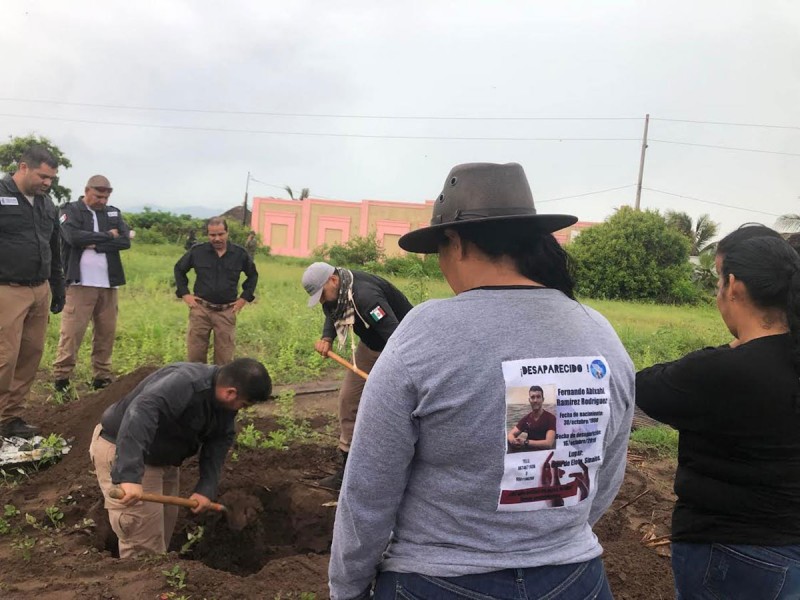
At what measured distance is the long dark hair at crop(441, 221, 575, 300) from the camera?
4.56ft

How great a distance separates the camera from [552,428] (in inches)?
51.1

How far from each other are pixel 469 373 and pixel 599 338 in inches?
14.2

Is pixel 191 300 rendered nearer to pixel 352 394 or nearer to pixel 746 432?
pixel 352 394

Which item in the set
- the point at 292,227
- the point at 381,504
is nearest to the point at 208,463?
the point at 381,504

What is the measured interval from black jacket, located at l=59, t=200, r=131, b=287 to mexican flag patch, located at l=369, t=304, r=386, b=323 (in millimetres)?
3119

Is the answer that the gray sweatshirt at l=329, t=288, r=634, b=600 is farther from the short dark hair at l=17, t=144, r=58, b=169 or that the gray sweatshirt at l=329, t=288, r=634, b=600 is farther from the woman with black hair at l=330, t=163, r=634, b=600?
the short dark hair at l=17, t=144, r=58, b=169

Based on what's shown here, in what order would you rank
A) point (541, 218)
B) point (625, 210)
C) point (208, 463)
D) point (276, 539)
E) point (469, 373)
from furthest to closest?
1. point (625, 210)
2. point (276, 539)
3. point (208, 463)
4. point (541, 218)
5. point (469, 373)

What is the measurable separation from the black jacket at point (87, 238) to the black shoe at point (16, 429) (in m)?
1.65

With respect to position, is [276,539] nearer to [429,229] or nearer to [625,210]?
[429,229]

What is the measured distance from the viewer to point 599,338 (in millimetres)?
1400

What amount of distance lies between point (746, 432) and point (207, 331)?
5760 millimetres

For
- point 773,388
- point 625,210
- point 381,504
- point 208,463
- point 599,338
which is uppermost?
point 625,210

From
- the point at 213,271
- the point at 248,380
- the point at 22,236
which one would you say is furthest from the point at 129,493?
the point at 213,271

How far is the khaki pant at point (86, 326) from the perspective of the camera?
19.7ft
